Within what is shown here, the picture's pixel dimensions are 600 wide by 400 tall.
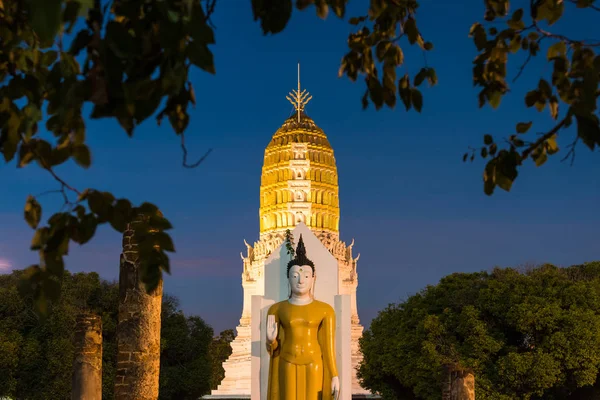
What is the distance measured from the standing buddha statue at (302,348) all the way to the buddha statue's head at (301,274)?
2 centimetres

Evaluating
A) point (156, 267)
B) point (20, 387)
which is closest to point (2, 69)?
point (156, 267)

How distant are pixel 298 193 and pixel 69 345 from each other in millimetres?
28369

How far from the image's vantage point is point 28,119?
2891 millimetres

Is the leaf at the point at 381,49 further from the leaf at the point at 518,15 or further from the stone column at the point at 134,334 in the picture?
the stone column at the point at 134,334

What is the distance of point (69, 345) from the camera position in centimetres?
3103

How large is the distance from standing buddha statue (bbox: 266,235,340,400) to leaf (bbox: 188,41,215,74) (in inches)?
443

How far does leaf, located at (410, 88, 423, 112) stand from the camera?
4.01 meters

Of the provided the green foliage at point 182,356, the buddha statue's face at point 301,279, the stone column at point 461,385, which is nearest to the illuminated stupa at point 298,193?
the green foliage at point 182,356

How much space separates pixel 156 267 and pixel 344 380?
11.5 meters

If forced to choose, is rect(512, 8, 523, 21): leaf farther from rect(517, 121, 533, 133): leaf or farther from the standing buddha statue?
the standing buddha statue

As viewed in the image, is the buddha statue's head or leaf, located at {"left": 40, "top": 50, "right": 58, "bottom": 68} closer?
leaf, located at {"left": 40, "top": 50, "right": 58, "bottom": 68}

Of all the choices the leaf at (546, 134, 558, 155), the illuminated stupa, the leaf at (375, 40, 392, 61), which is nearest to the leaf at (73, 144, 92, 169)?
the leaf at (375, 40, 392, 61)

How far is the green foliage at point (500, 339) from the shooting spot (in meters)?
24.0

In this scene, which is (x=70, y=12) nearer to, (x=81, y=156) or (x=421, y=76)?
(x=81, y=156)
